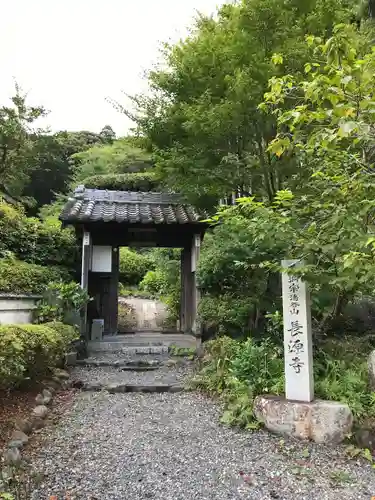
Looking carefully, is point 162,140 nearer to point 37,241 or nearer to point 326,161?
point 37,241

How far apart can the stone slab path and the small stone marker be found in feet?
1.88

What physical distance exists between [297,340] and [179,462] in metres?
1.93

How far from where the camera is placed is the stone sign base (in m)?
4.11

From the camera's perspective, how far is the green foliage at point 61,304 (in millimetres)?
7918

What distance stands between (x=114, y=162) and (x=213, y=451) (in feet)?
59.4

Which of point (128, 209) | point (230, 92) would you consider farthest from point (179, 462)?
point (128, 209)

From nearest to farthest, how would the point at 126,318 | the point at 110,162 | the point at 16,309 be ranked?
the point at 16,309, the point at 126,318, the point at 110,162

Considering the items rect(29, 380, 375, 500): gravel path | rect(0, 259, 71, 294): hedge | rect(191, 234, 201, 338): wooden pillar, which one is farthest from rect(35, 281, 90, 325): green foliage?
rect(29, 380, 375, 500): gravel path

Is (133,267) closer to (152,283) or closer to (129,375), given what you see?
(152,283)

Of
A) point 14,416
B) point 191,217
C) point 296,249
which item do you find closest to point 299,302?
point 296,249

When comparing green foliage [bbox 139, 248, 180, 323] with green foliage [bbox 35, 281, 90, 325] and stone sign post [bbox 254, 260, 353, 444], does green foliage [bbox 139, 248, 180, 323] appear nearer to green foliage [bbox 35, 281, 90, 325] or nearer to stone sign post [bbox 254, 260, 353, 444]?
green foliage [bbox 35, 281, 90, 325]

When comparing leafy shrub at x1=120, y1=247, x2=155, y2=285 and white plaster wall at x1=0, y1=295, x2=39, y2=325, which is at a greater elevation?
leafy shrub at x1=120, y1=247, x2=155, y2=285

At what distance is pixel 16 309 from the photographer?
711cm

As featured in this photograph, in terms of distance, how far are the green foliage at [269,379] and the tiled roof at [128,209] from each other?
4113 mm
